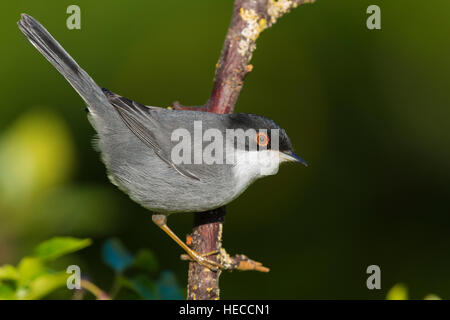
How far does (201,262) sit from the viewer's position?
290cm

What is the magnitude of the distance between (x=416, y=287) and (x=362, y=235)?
0.62 metres

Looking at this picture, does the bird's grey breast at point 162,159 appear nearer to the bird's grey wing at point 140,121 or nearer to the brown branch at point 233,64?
the bird's grey wing at point 140,121

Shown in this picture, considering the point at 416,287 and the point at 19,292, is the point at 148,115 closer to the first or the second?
the point at 19,292

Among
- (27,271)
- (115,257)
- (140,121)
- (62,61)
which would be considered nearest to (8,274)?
(27,271)

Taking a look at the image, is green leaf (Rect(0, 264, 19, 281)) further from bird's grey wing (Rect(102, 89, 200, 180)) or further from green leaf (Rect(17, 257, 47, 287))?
bird's grey wing (Rect(102, 89, 200, 180))

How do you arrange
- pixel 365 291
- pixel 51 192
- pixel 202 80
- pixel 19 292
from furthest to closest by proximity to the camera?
pixel 202 80
pixel 365 291
pixel 51 192
pixel 19 292

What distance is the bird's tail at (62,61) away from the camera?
3.02 metres

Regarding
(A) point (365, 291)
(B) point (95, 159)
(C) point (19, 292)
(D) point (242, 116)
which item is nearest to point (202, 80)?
(B) point (95, 159)

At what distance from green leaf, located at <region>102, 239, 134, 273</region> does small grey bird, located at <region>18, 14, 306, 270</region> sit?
1.39 feet

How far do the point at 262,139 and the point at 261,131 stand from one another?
5 cm

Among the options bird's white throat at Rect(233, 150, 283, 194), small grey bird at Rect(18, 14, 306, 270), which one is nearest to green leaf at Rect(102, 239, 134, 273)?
small grey bird at Rect(18, 14, 306, 270)

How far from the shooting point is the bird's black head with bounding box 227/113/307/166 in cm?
306

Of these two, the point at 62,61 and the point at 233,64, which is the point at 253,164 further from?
the point at 62,61

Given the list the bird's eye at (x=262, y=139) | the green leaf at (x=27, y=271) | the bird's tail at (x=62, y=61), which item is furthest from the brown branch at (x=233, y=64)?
the green leaf at (x=27, y=271)
